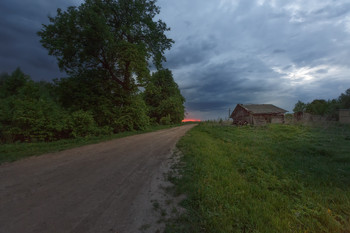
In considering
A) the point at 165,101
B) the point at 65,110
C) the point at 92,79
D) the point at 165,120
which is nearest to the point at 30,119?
the point at 65,110

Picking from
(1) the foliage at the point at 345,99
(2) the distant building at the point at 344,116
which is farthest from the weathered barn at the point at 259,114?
(1) the foliage at the point at 345,99

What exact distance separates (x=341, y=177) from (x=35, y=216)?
10.1m

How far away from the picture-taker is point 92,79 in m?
16.1

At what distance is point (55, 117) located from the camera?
1091 cm

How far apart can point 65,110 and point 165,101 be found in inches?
911

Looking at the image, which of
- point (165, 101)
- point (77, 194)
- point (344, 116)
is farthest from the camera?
point (165, 101)

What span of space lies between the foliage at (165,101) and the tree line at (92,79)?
49.0 feet

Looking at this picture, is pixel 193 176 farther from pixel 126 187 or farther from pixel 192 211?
pixel 126 187

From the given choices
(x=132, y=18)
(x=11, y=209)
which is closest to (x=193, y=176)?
(x=11, y=209)

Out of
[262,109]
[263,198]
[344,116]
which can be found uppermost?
[262,109]

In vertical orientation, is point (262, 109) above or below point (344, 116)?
above

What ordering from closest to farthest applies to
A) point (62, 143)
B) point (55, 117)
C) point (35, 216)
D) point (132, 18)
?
point (35, 216)
point (62, 143)
point (55, 117)
point (132, 18)

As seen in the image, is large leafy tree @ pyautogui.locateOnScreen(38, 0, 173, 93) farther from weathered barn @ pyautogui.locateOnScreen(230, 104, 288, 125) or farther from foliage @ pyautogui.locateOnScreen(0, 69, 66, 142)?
weathered barn @ pyautogui.locateOnScreen(230, 104, 288, 125)

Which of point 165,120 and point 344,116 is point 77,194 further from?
point 344,116
